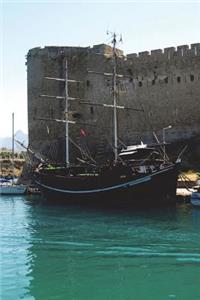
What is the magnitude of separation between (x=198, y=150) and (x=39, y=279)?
21717mm

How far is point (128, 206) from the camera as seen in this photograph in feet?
79.5

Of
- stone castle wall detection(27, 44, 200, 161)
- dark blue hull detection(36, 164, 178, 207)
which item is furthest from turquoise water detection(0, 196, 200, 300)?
stone castle wall detection(27, 44, 200, 161)

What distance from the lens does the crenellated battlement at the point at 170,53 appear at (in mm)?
32656

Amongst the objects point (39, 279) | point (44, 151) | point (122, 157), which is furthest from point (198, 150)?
point (39, 279)

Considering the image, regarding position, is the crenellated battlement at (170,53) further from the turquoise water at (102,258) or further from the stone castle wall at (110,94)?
the turquoise water at (102,258)

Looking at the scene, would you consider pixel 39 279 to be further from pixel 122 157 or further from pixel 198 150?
pixel 198 150

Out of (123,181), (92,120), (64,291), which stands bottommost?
(64,291)

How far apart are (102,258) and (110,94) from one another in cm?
2471

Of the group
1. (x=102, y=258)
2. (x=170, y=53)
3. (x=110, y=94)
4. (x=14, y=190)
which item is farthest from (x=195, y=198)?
(x=14, y=190)

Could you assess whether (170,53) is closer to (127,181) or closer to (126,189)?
(127,181)

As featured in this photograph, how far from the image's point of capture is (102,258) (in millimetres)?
12375

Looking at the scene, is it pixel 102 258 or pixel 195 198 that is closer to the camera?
pixel 102 258

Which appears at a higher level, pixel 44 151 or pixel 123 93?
pixel 123 93

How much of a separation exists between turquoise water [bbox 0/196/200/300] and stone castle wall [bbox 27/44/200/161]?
14.3 meters
